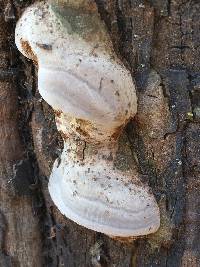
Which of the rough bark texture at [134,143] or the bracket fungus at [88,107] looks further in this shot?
the rough bark texture at [134,143]

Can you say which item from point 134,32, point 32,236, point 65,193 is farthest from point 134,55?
point 32,236

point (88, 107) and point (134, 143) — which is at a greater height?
point (88, 107)

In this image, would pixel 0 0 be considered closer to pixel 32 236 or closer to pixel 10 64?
pixel 10 64

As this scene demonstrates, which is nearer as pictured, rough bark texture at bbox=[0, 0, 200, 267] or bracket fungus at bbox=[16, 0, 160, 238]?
bracket fungus at bbox=[16, 0, 160, 238]

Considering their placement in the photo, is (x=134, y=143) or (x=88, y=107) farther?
(x=134, y=143)
